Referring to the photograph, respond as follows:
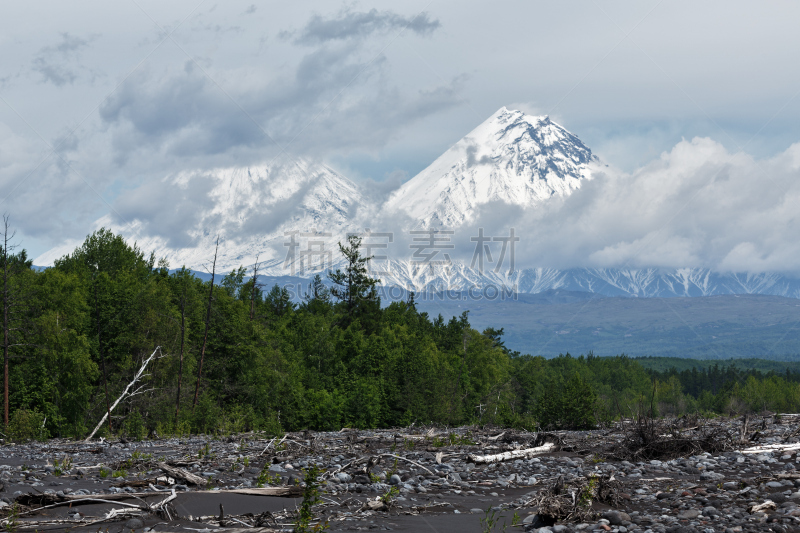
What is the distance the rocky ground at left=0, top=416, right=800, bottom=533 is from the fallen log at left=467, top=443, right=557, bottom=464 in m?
0.06

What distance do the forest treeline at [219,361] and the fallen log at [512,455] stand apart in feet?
39.2

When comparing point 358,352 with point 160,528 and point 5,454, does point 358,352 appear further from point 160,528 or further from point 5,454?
point 160,528

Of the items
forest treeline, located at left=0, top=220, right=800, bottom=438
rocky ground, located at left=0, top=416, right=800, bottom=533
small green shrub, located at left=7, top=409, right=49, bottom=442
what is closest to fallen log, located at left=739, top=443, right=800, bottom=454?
rocky ground, located at left=0, top=416, right=800, bottom=533

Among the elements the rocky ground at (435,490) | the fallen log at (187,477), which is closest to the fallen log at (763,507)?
the rocky ground at (435,490)

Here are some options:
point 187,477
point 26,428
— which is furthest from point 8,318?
point 187,477

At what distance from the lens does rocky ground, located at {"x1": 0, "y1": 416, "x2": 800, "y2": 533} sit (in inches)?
422

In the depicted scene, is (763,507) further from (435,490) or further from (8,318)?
(8,318)

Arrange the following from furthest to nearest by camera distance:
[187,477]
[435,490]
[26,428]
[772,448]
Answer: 1. [26,428]
2. [772,448]
3. [435,490]
4. [187,477]

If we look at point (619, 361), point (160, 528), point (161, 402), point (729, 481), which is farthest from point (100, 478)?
point (619, 361)

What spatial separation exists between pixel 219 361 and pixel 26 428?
86.0ft

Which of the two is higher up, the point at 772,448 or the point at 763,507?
the point at 763,507

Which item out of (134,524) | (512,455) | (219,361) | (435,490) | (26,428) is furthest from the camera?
(219,361)

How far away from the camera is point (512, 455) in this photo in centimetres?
1958

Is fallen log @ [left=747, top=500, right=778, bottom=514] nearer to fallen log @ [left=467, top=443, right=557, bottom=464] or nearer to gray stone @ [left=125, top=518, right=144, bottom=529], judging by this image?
fallen log @ [left=467, top=443, right=557, bottom=464]
